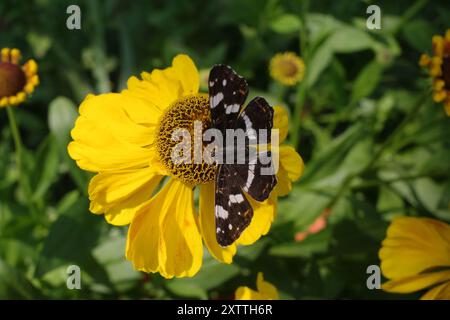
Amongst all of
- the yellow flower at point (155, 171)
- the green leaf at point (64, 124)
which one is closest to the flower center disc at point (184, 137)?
the yellow flower at point (155, 171)

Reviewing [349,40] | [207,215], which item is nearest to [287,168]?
[207,215]

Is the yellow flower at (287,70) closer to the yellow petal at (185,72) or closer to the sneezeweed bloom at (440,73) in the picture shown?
the sneezeweed bloom at (440,73)

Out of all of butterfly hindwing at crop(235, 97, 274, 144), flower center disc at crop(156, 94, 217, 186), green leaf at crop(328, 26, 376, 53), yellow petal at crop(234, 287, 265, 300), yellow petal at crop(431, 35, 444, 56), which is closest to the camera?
butterfly hindwing at crop(235, 97, 274, 144)

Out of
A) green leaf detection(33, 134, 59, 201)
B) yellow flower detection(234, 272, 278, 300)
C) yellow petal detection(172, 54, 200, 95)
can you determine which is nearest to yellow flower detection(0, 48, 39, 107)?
green leaf detection(33, 134, 59, 201)

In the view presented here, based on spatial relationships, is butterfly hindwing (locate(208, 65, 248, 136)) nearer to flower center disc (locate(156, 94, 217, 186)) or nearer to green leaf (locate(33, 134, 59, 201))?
flower center disc (locate(156, 94, 217, 186))

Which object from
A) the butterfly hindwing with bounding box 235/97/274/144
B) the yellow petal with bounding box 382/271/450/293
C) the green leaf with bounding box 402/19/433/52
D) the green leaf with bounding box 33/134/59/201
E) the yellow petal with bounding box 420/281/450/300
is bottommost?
the yellow petal with bounding box 420/281/450/300

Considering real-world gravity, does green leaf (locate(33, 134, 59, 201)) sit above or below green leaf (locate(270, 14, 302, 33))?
below
